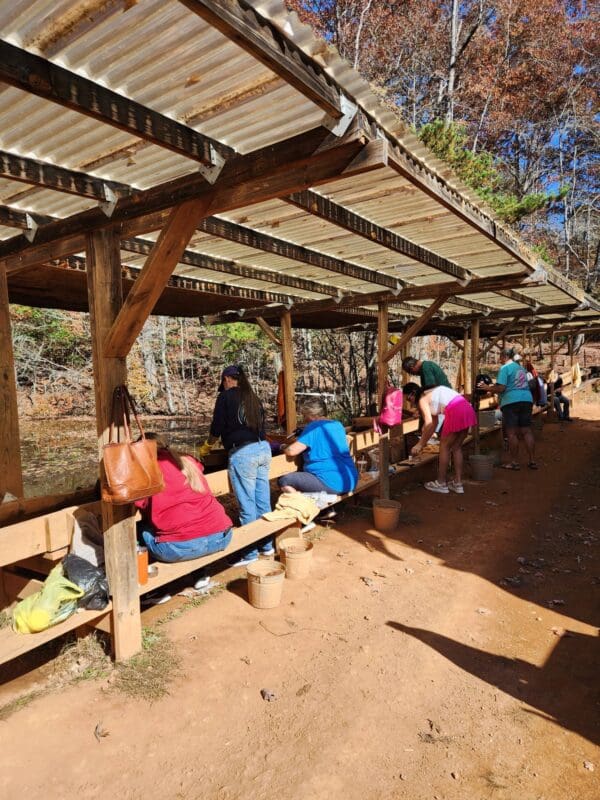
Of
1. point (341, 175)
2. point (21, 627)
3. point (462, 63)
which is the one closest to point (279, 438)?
point (21, 627)

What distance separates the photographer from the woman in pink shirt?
4.08 m

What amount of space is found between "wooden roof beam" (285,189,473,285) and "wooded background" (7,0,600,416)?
994 centimetres

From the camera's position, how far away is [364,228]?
432cm

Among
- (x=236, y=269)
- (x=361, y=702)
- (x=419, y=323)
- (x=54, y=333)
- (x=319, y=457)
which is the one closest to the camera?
(x=361, y=702)

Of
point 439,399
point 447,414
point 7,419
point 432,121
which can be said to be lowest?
point 447,414

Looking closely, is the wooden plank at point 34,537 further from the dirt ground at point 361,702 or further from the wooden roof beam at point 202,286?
the wooden roof beam at point 202,286

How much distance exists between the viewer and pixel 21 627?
316 cm

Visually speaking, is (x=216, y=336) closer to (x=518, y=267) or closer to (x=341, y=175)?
(x=518, y=267)

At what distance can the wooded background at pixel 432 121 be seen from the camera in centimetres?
1822

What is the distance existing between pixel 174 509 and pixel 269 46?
129 inches

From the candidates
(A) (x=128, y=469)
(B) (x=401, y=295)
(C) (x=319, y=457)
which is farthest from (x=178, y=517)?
(B) (x=401, y=295)

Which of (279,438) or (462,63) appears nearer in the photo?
(279,438)

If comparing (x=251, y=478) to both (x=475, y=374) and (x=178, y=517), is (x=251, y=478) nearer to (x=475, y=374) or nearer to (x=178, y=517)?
(x=178, y=517)

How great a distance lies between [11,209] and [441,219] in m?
3.51
